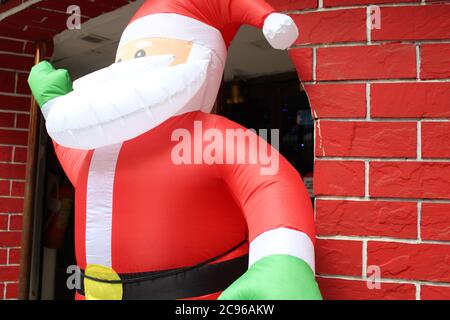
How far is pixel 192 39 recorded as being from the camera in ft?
3.88

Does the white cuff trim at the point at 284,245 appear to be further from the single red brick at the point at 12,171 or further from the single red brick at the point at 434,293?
the single red brick at the point at 12,171

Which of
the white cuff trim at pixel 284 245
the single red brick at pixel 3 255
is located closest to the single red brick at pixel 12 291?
the single red brick at pixel 3 255

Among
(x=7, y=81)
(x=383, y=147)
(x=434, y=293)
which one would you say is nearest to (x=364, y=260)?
(x=434, y=293)

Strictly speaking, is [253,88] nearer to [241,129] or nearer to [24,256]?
[24,256]

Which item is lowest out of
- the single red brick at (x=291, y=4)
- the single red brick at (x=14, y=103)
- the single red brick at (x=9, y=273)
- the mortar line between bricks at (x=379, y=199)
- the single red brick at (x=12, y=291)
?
the single red brick at (x=12, y=291)

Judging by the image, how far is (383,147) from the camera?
1.09m

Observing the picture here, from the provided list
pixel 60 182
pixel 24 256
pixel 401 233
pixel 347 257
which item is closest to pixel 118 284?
pixel 347 257

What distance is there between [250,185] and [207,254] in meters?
0.21

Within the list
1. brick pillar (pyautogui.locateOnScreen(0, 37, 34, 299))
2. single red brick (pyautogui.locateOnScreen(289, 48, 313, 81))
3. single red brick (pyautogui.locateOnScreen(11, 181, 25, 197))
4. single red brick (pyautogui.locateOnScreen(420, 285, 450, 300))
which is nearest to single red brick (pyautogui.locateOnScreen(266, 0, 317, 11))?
single red brick (pyautogui.locateOnScreen(289, 48, 313, 81))

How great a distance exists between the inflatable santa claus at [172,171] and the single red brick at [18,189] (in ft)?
3.77

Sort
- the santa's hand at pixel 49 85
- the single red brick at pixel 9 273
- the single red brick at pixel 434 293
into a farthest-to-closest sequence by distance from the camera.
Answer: the single red brick at pixel 9 273 < the santa's hand at pixel 49 85 < the single red brick at pixel 434 293

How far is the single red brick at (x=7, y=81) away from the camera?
2.17m

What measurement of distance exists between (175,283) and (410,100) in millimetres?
678

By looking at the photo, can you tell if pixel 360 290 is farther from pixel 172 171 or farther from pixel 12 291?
pixel 12 291
